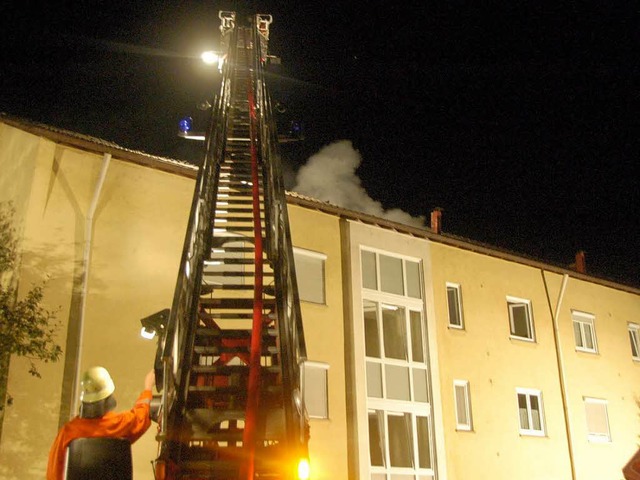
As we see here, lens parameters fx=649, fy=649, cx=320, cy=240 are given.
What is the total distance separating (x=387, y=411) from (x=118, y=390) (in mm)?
6432

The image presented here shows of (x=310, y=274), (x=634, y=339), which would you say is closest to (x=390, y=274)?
(x=310, y=274)

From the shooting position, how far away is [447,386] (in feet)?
52.5

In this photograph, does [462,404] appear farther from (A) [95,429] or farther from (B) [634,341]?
(A) [95,429]

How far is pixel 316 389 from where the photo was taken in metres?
13.7

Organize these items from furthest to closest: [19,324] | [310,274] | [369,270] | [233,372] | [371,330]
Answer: [369,270]
[371,330]
[310,274]
[19,324]
[233,372]

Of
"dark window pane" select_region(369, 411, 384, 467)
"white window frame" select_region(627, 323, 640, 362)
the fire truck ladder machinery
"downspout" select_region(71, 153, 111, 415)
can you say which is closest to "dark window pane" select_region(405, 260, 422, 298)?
"dark window pane" select_region(369, 411, 384, 467)

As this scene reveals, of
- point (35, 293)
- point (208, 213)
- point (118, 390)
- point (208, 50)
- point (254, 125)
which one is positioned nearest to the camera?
point (208, 213)

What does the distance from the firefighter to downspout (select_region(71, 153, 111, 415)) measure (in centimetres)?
615

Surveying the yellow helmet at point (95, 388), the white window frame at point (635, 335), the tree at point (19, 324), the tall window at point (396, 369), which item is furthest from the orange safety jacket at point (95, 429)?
the white window frame at point (635, 335)

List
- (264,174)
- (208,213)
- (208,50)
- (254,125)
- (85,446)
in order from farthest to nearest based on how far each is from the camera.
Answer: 1. (208,50)
2. (254,125)
3. (264,174)
4. (208,213)
5. (85,446)

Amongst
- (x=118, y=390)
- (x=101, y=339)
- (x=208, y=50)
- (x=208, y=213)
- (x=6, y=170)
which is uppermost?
(x=208, y=50)

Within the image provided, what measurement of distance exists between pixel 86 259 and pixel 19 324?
5.97ft

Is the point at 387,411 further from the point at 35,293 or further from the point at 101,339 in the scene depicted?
the point at 35,293

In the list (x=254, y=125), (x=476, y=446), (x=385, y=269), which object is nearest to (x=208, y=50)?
(x=254, y=125)
